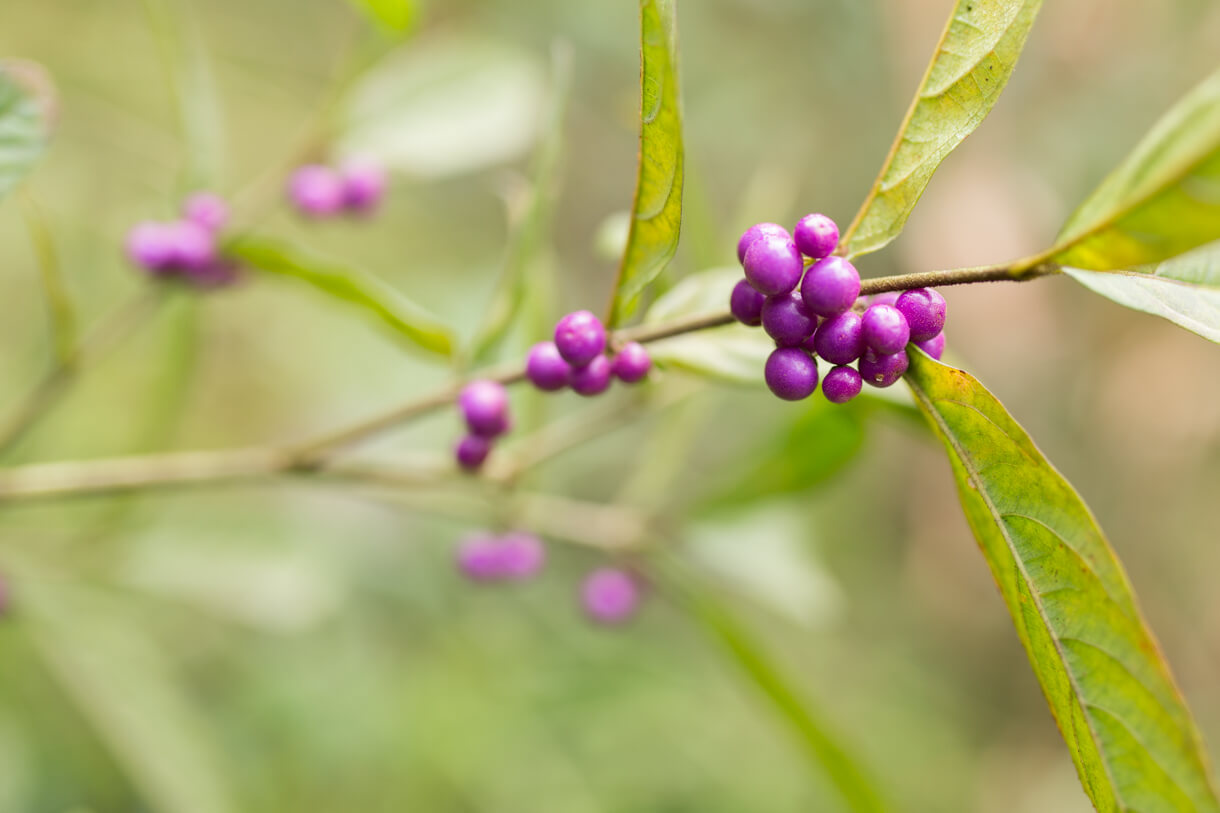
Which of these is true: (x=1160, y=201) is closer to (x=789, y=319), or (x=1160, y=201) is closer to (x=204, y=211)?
(x=789, y=319)

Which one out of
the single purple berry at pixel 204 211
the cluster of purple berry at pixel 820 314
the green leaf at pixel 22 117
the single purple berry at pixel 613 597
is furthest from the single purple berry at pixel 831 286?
the single purple berry at pixel 613 597

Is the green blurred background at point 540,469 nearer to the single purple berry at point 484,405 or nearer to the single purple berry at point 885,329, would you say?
the single purple berry at point 484,405

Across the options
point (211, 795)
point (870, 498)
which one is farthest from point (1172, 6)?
point (211, 795)

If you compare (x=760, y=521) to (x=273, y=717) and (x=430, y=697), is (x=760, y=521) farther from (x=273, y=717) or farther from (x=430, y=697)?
(x=273, y=717)

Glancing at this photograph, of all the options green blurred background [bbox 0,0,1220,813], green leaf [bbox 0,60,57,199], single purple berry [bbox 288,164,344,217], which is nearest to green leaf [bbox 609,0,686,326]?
green blurred background [bbox 0,0,1220,813]

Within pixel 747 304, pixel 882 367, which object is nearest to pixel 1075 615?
pixel 882 367

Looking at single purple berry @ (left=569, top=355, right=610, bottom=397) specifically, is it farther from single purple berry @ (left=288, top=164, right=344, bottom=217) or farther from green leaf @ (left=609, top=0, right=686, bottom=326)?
single purple berry @ (left=288, top=164, right=344, bottom=217)

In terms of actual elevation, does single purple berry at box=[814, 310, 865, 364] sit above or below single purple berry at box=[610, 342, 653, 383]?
above
